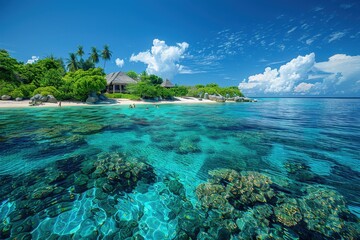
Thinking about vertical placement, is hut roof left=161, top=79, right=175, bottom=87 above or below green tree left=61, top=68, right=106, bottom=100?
above

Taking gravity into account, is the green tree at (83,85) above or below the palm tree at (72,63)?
below

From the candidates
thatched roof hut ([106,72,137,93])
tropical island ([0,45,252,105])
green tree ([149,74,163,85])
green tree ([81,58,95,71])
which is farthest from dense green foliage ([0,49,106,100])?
green tree ([81,58,95,71])

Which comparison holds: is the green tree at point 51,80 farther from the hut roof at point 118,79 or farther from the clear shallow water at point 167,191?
the clear shallow water at point 167,191

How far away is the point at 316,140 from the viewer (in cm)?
966

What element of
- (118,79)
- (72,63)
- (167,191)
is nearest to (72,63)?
(72,63)

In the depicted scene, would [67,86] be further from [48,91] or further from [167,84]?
[167,84]

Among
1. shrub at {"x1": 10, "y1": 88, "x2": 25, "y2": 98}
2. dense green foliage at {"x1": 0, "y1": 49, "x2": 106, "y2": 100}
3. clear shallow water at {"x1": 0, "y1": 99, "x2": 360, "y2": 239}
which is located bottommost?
clear shallow water at {"x1": 0, "y1": 99, "x2": 360, "y2": 239}

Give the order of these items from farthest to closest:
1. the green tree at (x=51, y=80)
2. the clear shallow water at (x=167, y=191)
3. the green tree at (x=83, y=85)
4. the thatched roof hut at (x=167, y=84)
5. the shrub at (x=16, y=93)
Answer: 1. the thatched roof hut at (x=167, y=84)
2. the green tree at (x=51, y=80)
3. the green tree at (x=83, y=85)
4. the shrub at (x=16, y=93)
5. the clear shallow water at (x=167, y=191)

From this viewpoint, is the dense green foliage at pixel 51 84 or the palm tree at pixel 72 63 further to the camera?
the palm tree at pixel 72 63

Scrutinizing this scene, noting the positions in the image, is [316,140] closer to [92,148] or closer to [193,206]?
[193,206]

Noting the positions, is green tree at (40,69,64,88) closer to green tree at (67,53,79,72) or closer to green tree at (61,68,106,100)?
green tree at (61,68,106,100)

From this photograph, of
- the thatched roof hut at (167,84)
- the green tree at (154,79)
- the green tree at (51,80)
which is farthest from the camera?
the thatched roof hut at (167,84)

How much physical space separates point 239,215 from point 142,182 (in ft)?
8.94

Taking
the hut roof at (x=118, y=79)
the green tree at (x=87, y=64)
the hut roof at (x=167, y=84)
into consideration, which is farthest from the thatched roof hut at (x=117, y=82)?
the green tree at (x=87, y=64)
